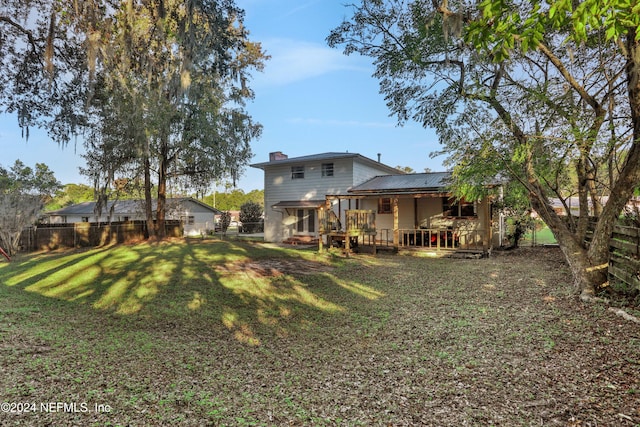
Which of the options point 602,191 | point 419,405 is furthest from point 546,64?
point 419,405

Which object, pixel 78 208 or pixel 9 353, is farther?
pixel 78 208

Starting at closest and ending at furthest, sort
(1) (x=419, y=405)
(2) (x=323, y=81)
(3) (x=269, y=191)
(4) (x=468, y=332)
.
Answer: (1) (x=419, y=405)
(4) (x=468, y=332)
(2) (x=323, y=81)
(3) (x=269, y=191)

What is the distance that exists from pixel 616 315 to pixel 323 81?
505 inches

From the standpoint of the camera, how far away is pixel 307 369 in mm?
4125

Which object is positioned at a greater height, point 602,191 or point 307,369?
point 602,191

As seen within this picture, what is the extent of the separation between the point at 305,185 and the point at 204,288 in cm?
Answer: 1223

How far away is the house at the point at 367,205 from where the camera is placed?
582 inches

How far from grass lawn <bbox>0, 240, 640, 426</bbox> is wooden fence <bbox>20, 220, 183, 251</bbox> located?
443 inches

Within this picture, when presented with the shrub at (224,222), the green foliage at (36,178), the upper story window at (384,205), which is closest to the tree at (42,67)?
the upper story window at (384,205)

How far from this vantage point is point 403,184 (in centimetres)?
1711

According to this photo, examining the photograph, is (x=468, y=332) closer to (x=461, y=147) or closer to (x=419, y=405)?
(x=419, y=405)

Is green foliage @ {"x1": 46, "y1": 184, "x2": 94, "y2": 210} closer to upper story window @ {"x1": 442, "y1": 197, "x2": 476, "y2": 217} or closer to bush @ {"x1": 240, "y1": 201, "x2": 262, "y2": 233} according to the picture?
bush @ {"x1": 240, "y1": 201, "x2": 262, "y2": 233}

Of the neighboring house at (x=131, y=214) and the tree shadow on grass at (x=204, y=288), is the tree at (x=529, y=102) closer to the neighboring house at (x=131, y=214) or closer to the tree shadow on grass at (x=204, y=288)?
the tree shadow on grass at (x=204, y=288)

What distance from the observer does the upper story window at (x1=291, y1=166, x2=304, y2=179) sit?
1969 centimetres
